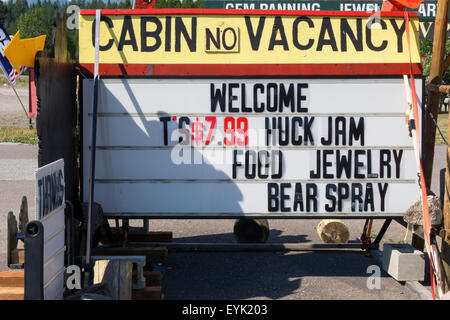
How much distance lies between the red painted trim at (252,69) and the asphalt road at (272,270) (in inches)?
87.7

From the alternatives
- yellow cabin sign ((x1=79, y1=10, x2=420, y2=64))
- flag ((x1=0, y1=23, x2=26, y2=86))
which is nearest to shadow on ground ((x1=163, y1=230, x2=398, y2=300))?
yellow cabin sign ((x1=79, y1=10, x2=420, y2=64))

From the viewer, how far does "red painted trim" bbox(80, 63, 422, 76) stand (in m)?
6.72

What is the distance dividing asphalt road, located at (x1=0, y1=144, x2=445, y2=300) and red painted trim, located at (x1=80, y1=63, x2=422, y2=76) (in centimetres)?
223

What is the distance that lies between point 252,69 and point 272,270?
99.1 inches

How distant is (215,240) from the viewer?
9.32 metres

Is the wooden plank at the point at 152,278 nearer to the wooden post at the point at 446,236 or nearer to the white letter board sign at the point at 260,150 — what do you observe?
the white letter board sign at the point at 260,150

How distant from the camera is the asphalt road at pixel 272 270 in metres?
6.81

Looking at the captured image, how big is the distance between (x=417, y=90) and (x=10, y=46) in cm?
423

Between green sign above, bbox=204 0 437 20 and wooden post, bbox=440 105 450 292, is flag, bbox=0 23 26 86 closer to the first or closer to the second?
green sign above, bbox=204 0 437 20
